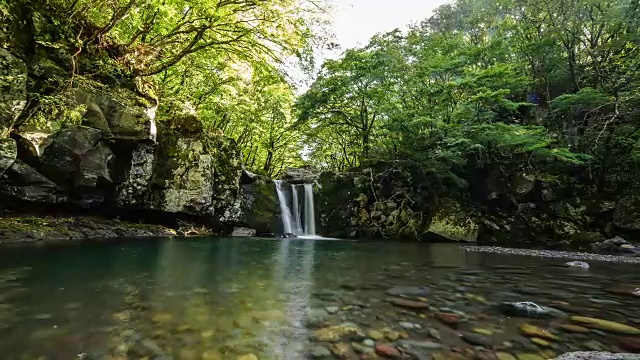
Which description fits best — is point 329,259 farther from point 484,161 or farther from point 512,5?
point 512,5

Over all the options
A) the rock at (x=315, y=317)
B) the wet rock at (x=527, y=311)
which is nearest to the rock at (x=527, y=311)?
the wet rock at (x=527, y=311)

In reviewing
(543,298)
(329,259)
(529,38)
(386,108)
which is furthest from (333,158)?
(543,298)

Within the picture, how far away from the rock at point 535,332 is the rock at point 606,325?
1.96 feet

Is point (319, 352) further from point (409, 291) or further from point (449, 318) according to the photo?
point (409, 291)

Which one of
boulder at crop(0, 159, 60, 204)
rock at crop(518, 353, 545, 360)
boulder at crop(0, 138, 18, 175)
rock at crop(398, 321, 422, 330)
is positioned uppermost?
boulder at crop(0, 138, 18, 175)

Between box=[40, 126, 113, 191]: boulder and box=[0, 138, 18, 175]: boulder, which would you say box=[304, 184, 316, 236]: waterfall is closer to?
box=[40, 126, 113, 191]: boulder

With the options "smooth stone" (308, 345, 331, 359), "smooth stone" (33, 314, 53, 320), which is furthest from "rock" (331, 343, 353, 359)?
"smooth stone" (33, 314, 53, 320)

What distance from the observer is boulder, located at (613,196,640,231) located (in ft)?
40.2

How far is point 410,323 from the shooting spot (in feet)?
10.4

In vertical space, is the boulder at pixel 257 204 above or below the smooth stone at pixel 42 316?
above

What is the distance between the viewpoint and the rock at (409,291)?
14.3 feet

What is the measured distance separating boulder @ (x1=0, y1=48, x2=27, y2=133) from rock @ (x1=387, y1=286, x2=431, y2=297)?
9.93 m

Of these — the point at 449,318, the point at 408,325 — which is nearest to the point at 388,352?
the point at 408,325

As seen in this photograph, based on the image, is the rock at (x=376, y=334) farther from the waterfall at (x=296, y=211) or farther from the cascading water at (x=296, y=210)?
the waterfall at (x=296, y=211)
